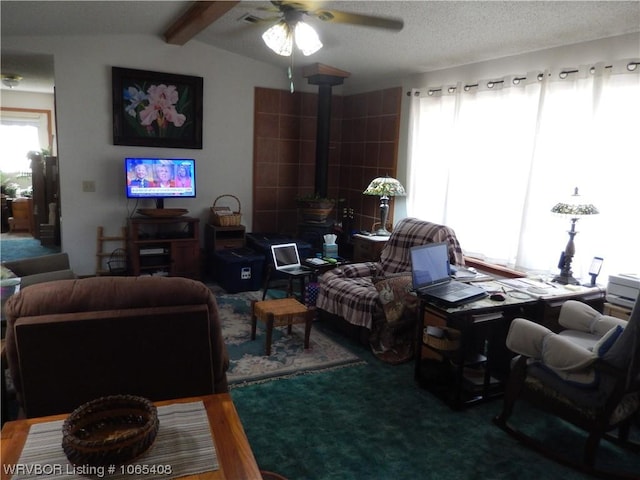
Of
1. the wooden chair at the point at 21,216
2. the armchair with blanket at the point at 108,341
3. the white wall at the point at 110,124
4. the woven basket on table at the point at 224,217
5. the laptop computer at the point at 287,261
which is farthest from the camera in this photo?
the wooden chair at the point at 21,216

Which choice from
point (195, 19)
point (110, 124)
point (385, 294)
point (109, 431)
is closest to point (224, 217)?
point (110, 124)

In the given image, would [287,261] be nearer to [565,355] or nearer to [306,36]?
[306,36]

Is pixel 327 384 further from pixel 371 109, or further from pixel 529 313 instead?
pixel 371 109

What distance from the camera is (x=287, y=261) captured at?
410cm

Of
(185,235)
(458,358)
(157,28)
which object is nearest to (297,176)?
(185,235)

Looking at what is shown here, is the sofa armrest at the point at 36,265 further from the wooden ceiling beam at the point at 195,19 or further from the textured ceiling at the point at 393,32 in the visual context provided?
the wooden ceiling beam at the point at 195,19

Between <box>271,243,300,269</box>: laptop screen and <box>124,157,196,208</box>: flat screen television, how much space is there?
4.76ft

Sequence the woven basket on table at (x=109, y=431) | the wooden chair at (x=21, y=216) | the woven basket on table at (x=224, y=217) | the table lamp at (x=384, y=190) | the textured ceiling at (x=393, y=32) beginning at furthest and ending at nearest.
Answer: the wooden chair at (x=21, y=216) < the woven basket on table at (x=224, y=217) < the table lamp at (x=384, y=190) < the textured ceiling at (x=393, y=32) < the woven basket on table at (x=109, y=431)

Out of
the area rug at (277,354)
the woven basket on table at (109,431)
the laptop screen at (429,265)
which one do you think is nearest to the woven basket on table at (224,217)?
the area rug at (277,354)

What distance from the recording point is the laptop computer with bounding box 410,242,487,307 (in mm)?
2682

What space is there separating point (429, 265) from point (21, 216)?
23.4 ft

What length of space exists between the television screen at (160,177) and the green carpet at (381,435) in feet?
9.04

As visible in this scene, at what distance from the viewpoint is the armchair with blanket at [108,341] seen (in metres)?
1.66

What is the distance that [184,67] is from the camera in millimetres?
5008
